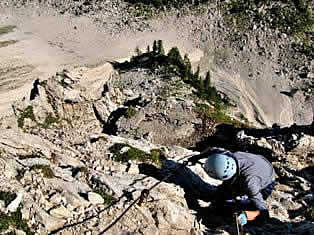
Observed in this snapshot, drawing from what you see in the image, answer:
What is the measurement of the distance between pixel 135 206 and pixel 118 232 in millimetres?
1009

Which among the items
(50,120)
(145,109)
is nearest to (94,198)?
(50,120)

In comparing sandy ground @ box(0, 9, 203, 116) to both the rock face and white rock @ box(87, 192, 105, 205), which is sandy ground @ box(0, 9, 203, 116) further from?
white rock @ box(87, 192, 105, 205)

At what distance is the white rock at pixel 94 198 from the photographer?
45.4 ft

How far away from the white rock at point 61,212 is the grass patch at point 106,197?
3.79 ft

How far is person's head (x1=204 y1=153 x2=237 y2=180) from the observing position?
568 inches

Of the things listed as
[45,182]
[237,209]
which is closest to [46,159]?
[45,182]

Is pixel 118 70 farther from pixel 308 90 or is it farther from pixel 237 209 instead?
pixel 237 209

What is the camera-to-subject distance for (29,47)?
51250 mm

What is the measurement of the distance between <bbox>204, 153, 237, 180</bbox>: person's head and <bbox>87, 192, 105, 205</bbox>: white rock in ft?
10.1

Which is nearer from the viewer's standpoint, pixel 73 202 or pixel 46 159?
pixel 73 202

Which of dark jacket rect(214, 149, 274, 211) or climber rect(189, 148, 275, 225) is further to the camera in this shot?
dark jacket rect(214, 149, 274, 211)

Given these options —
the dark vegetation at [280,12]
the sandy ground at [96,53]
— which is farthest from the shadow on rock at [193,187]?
the dark vegetation at [280,12]

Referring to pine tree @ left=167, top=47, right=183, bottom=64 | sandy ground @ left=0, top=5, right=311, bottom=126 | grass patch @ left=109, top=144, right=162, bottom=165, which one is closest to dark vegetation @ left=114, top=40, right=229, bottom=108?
pine tree @ left=167, top=47, right=183, bottom=64

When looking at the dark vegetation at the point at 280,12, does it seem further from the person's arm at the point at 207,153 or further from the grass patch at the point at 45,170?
the grass patch at the point at 45,170
